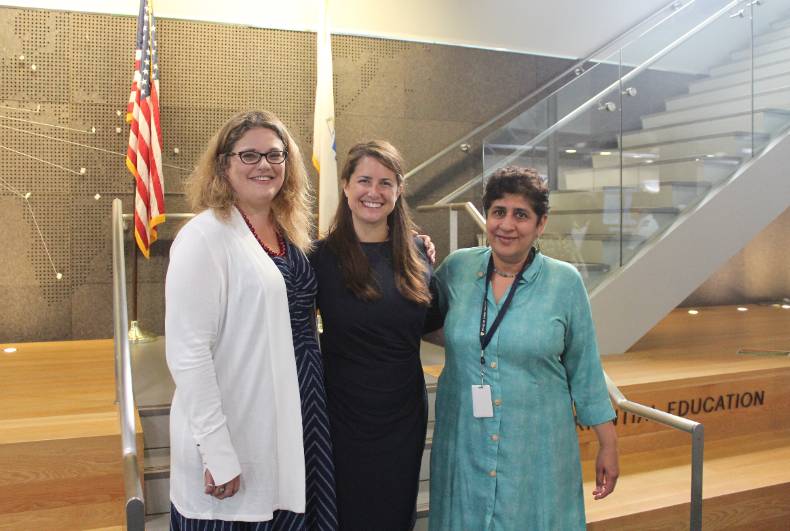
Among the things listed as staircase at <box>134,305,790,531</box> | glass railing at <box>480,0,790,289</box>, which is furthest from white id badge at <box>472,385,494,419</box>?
glass railing at <box>480,0,790,289</box>

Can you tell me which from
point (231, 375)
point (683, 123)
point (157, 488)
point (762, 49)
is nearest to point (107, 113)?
point (157, 488)

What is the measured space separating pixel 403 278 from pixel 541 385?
0.48 m

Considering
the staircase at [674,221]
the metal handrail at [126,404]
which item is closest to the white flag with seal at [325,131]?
the staircase at [674,221]

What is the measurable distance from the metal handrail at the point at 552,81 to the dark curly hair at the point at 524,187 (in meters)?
3.65

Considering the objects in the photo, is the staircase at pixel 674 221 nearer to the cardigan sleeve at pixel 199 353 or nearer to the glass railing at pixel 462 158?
the glass railing at pixel 462 158

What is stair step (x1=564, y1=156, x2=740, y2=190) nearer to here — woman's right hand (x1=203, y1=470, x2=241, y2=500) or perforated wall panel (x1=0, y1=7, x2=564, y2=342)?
perforated wall panel (x1=0, y1=7, x2=564, y2=342)

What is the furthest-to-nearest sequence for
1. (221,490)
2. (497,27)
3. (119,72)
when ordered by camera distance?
(497,27) < (119,72) < (221,490)

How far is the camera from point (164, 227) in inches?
220

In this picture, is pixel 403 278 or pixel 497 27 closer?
pixel 403 278

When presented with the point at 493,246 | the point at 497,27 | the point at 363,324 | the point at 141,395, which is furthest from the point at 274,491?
the point at 497,27

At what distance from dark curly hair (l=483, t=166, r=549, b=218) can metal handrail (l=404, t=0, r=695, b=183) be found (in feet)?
12.0

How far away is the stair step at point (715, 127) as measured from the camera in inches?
192

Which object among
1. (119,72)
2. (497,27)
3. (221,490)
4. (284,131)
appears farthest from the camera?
(497,27)

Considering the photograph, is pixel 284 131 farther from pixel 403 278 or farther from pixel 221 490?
pixel 221 490
